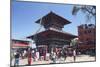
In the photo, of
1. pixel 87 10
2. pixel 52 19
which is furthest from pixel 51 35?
pixel 87 10

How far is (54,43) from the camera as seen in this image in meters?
2.86

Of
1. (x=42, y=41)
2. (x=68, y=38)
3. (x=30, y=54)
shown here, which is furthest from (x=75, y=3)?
(x=30, y=54)

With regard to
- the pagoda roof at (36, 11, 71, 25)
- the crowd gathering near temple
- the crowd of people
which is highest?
the pagoda roof at (36, 11, 71, 25)

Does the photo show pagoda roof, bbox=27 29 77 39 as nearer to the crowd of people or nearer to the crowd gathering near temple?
the crowd gathering near temple

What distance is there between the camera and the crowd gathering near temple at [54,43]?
2717 millimetres

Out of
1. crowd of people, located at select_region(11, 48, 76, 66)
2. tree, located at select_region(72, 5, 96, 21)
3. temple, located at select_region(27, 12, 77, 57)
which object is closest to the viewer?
crowd of people, located at select_region(11, 48, 76, 66)

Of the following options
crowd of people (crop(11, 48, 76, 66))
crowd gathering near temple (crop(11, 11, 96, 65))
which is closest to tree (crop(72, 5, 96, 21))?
crowd gathering near temple (crop(11, 11, 96, 65))

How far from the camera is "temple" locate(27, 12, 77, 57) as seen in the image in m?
2.79

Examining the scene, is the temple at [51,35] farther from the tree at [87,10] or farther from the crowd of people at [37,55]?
the tree at [87,10]

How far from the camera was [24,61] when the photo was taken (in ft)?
8.86

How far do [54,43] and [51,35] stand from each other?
11 centimetres

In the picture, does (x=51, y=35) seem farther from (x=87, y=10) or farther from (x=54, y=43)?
(x=87, y=10)

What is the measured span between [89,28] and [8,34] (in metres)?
1.13

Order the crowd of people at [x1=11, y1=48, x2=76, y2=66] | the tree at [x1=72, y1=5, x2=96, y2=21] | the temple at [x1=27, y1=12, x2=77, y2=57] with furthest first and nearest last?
1. the tree at [x1=72, y1=5, x2=96, y2=21]
2. the temple at [x1=27, y1=12, x2=77, y2=57]
3. the crowd of people at [x1=11, y1=48, x2=76, y2=66]
